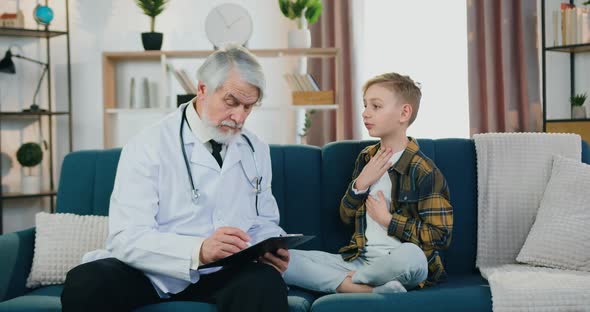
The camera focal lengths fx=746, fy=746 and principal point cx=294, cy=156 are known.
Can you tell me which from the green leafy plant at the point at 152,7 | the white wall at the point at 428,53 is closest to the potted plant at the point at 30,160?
the green leafy plant at the point at 152,7

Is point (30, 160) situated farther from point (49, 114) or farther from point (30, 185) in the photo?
point (49, 114)

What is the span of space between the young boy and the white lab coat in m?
0.25

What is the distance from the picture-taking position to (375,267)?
2189mm

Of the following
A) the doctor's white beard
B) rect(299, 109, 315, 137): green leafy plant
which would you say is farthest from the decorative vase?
the doctor's white beard

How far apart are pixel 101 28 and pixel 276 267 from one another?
327 centimetres

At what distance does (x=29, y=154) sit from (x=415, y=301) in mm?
3041

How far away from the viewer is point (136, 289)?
1.91 meters

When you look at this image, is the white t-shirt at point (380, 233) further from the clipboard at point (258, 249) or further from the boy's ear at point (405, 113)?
the clipboard at point (258, 249)

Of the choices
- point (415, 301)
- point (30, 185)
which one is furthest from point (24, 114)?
point (415, 301)

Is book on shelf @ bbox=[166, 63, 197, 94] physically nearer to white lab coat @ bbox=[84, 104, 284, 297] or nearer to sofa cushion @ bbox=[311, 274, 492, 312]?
white lab coat @ bbox=[84, 104, 284, 297]

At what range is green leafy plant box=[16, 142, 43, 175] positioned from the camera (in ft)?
14.4

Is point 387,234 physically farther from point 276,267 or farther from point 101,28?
point 101,28

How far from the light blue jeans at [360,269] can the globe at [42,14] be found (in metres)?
2.80

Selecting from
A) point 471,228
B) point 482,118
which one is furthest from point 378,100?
point 482,118
